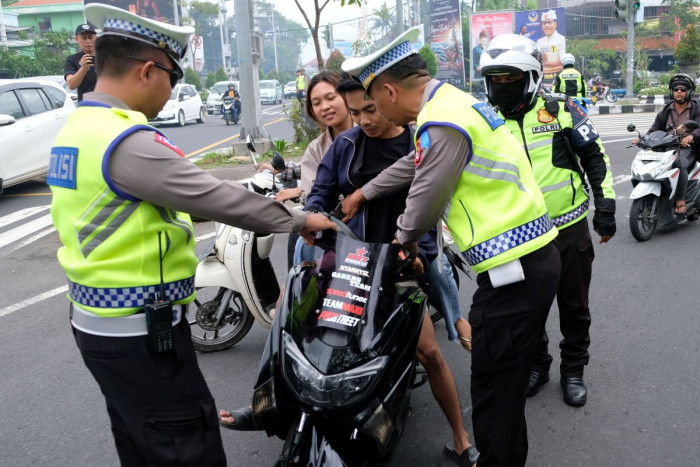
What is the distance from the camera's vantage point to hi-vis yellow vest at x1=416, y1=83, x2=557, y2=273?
2381mm

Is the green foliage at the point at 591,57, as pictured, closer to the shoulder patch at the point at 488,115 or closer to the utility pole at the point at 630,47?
the utility pole at the point at 630,47

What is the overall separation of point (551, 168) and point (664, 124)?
461 centimetres

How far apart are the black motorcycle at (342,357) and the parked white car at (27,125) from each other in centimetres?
819

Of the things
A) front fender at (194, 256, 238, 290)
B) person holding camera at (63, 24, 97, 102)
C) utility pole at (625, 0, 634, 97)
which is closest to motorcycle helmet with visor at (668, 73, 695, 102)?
front fender at (194, 256, 238, 290)

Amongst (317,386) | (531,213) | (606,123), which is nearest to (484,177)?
(531,213)

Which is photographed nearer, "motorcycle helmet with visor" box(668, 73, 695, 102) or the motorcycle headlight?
the motorcycle headlight

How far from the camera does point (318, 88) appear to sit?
157 inches

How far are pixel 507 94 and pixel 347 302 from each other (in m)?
1.47

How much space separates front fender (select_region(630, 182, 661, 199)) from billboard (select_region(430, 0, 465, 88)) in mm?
30333

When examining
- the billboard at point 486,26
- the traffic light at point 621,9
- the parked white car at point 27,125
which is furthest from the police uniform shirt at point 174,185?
the billboard at point 486,26

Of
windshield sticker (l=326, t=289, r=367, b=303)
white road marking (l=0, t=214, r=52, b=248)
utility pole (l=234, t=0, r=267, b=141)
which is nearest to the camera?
windshield sticker (l=326, t=289, r=367, b=303)

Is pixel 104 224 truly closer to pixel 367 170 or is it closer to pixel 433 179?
pixel 433 179

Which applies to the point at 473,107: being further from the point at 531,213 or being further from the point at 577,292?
the point at 577,292

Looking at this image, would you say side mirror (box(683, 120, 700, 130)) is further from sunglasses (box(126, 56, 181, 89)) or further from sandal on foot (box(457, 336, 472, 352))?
sunglasses (box(126, 56, 181, 89))
